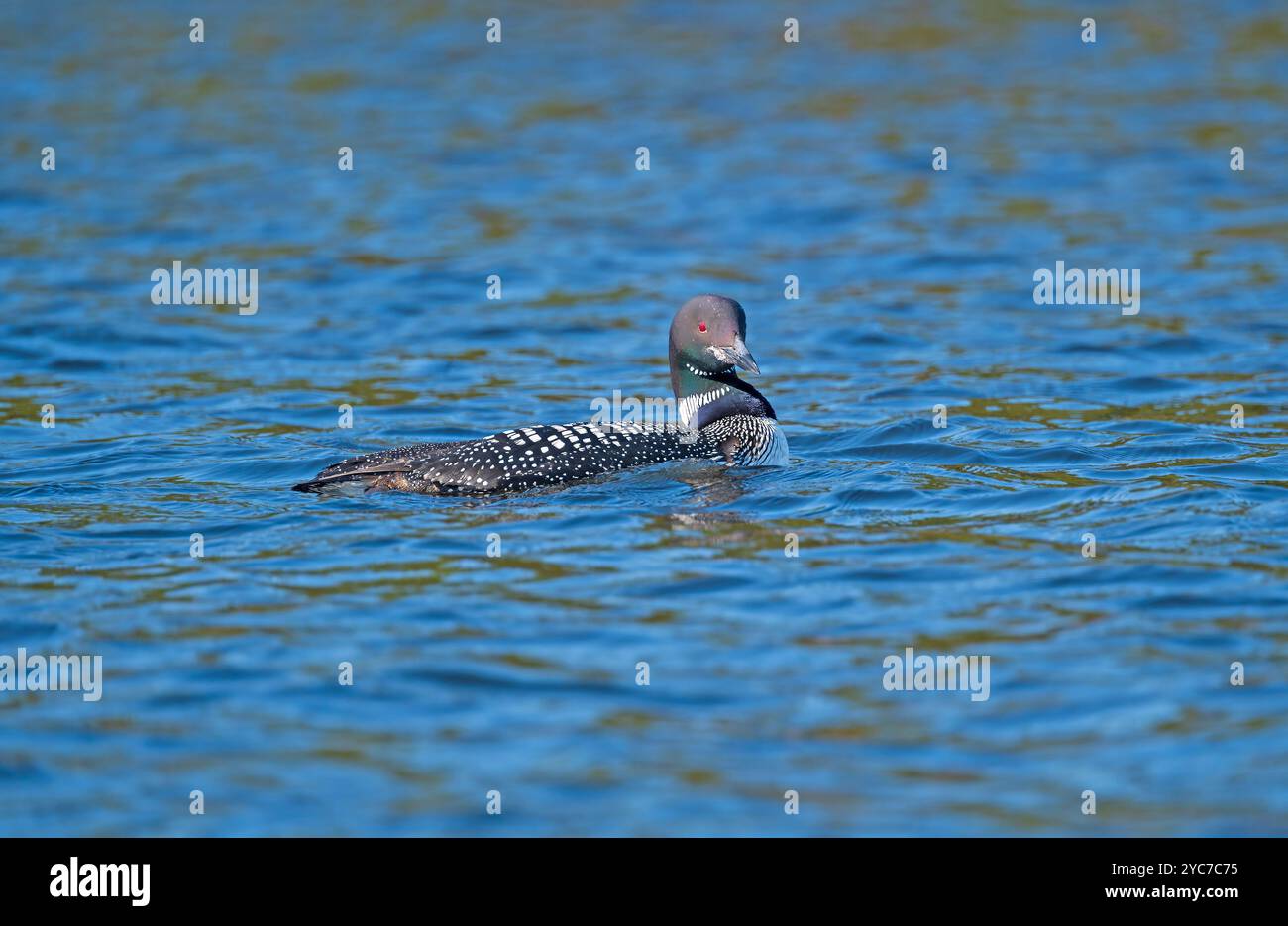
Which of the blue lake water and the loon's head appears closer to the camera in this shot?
the blue lake water

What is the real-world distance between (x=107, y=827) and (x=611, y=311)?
7.47 m

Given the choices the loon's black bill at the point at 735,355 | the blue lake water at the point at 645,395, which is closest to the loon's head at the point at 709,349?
the loon's black bill at the point at 735,355

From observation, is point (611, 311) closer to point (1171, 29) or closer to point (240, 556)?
point (240, 556)

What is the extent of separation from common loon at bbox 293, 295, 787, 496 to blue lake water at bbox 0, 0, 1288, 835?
13 centimetres

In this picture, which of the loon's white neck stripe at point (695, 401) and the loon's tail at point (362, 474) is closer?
the loon's tail at point (362, 474)

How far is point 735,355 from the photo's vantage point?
26.8 ft

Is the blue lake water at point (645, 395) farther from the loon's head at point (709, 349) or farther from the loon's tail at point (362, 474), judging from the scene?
the loon's head at point (709, 349)

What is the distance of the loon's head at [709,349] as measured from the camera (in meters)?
8.22

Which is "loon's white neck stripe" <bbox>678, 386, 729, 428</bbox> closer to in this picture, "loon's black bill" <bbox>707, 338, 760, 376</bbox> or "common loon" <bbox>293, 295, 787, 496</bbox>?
"common loon" <bbox>293, 295, 787, 496</bbox>

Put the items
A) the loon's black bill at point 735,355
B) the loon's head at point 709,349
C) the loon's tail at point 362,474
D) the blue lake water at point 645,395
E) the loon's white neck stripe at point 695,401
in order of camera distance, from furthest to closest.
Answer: the loon's white neck stripe at point 695,401, the loon's head at point 709,349, the loon's black bill at point 735,355, the loon's tail at point 362,474, the blue lake water at point 645,395

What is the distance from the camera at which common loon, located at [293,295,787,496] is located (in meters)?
7.71

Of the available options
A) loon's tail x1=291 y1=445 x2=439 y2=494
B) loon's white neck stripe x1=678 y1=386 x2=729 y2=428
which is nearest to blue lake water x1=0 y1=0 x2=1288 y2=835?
loon's tail x1=291 y1=445 x2=439 y2=494

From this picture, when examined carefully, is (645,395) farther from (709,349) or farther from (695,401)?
(709,349)

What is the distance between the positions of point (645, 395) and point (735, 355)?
2.01 meters
